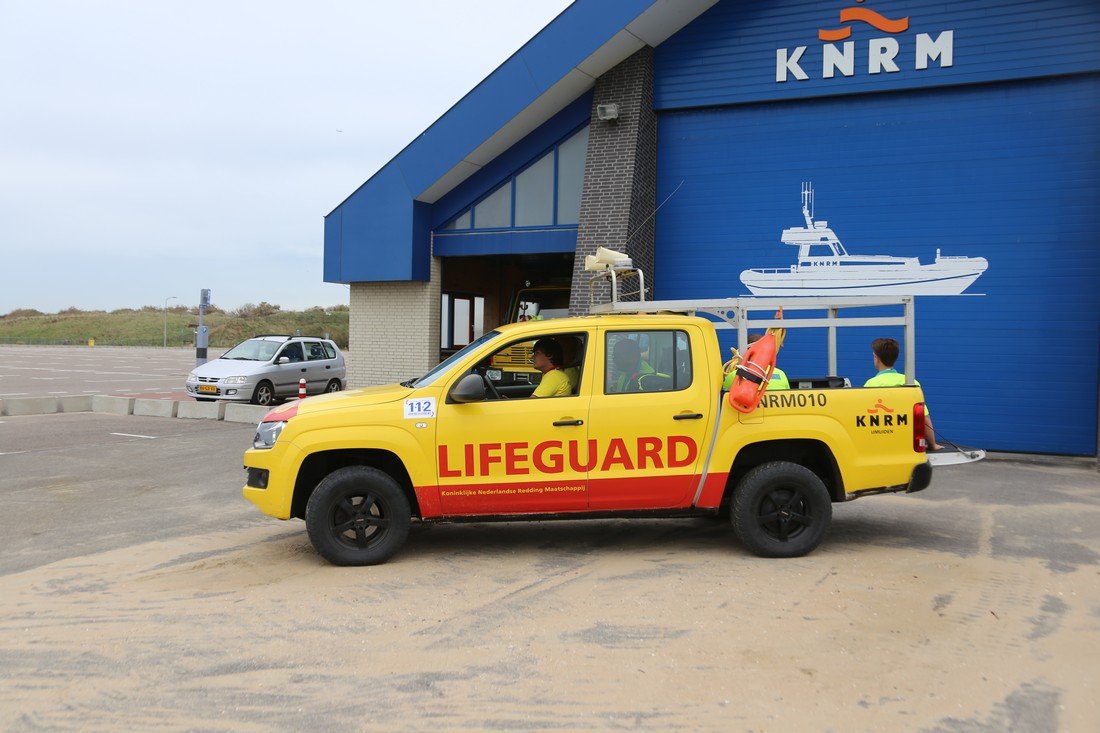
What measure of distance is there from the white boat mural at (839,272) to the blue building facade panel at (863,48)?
6.45ft

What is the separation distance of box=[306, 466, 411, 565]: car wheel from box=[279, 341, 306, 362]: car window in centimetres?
1412

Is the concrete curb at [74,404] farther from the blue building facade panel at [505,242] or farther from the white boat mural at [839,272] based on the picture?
the white boat mural at [839,272]

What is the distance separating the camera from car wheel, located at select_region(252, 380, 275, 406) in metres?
19.0

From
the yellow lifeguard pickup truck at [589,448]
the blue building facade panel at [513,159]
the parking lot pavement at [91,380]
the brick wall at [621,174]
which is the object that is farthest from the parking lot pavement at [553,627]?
the parking lot pavement at [91,380]

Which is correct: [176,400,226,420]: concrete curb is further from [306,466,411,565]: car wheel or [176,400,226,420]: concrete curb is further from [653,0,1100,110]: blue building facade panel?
[306,466,411,565]: car wheel

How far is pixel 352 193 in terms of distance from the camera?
17484mm

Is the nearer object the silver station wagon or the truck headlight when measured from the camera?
the truck headlight

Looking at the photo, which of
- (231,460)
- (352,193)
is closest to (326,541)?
(231,460)

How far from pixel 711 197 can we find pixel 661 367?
931 cm

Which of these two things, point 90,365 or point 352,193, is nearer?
point 352,193

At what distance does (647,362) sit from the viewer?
22.7 ft

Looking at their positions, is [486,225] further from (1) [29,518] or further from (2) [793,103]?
(1) [29,518]

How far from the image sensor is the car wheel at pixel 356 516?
21.5 ft

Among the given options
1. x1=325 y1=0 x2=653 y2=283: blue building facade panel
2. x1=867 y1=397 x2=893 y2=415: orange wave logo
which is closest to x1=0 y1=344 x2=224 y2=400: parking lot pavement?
x1=325 y1=0 x2=653 y2=283: blue building facade panel
